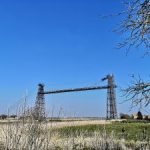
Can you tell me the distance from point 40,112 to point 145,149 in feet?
12.8

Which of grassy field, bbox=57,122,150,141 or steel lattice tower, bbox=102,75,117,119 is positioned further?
steel lattice tower, bbox=102,75,117,119

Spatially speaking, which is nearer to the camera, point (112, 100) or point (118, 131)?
point (118, 131)

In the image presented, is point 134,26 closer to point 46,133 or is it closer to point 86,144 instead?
point 46,133

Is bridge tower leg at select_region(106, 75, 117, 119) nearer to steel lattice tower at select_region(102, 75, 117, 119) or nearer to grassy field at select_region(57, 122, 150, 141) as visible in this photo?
steel lattice tower at select_region(102, 75, 117, 119)

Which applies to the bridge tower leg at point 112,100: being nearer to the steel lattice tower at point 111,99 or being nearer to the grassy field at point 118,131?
the steel lattice tower at point 111,99

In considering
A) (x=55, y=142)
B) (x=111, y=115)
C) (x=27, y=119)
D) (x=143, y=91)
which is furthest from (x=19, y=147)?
(x=111, y=115)

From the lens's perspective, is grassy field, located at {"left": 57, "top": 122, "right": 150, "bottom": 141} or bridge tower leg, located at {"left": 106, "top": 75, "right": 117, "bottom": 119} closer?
grassy field, located at {"left": 57, "top": 122, "right": 150, "bottom": 141}

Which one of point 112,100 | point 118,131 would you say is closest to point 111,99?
point 112,100

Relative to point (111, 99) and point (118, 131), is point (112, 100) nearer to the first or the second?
point (111, 99)

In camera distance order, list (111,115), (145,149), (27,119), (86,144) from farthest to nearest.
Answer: (111,115) < (86,144) < (145,149) < (27,119)

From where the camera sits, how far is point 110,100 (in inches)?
4697

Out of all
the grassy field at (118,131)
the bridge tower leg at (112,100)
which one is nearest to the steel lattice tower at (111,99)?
the bridge tower leg at (112,100)

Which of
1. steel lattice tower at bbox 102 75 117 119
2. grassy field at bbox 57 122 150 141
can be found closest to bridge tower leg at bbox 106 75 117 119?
steel lattice tower at bbox 102 75 117 119

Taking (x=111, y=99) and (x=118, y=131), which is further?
(x=111, y=99)
